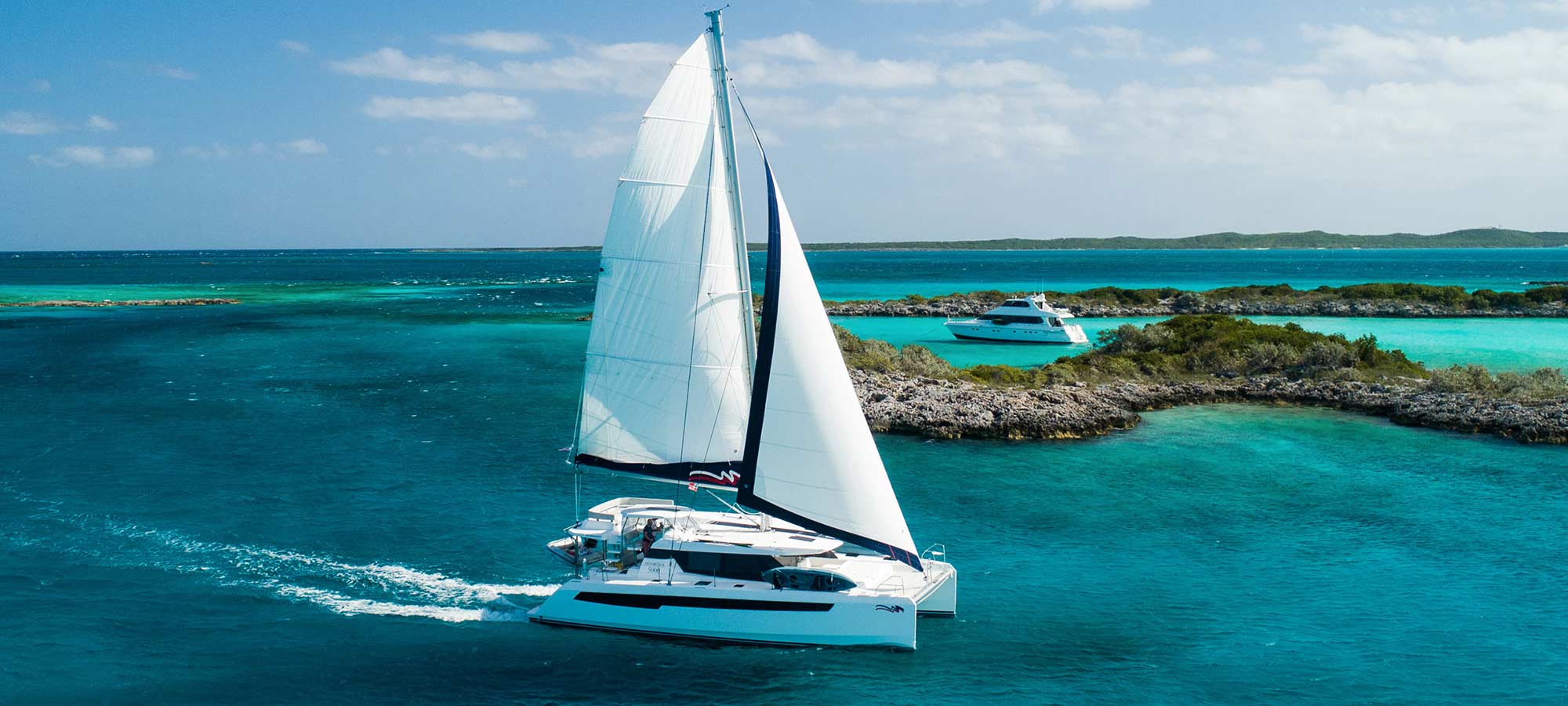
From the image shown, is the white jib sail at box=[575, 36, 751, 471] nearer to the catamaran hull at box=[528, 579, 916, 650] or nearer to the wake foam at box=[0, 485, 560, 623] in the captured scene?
the catamaran hull at box=[528, 579, 916, 650]

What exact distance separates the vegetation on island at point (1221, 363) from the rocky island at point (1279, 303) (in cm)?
4217

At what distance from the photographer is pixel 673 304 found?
70.9 ft

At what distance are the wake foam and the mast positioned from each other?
28.0ft

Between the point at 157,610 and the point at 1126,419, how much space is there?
1363 inches

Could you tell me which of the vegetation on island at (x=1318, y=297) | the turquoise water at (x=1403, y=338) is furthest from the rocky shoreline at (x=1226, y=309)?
the turquoise water at (x=1403, y=338)

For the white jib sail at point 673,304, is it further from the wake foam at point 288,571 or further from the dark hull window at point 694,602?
the wake foam at point 288,571

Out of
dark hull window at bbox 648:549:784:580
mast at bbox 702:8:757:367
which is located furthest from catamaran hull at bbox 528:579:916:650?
mast at bbox 702:8:757:367

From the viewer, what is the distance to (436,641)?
21.2 m

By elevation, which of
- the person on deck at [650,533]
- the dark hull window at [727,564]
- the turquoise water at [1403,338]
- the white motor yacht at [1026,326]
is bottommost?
the dark hull window at [727,564]

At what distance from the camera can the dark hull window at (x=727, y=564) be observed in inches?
838

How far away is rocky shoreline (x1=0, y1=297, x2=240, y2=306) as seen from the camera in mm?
117875

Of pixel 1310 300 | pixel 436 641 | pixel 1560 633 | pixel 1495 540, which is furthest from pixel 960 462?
pixel 1310 300

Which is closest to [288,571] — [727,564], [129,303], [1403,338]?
[727,564]

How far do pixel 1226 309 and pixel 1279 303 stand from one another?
18.4 ft
